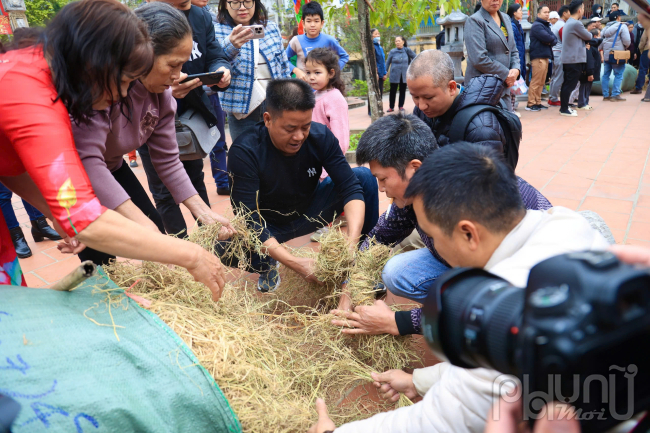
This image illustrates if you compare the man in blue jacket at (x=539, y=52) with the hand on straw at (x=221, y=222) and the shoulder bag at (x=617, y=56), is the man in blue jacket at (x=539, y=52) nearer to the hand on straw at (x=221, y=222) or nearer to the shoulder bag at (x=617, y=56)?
the shoulder bag at (x=617, y=56)

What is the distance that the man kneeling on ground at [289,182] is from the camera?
8.08 ft

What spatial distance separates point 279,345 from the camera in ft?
5.94

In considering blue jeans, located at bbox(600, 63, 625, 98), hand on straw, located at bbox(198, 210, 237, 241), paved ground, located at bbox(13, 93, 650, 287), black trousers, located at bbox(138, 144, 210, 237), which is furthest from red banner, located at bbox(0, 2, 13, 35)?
blue jeans, located at bbox(600, 63, 625, 98)

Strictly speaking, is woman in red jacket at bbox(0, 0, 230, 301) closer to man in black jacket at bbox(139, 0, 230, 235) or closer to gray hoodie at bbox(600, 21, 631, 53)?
man in black jacket at bbox(139, 0, 230, 235)

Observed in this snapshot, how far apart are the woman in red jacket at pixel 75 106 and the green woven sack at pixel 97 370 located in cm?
20

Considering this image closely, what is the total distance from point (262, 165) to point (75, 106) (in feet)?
4.50

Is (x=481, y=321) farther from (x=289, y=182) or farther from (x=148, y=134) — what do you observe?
(x=289, y=182)

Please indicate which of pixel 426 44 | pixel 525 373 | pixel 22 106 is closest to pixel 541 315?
pixel 525 373

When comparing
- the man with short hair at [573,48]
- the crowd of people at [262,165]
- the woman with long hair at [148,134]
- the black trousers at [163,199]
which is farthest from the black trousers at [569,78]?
the woman with long hair at [148,134]

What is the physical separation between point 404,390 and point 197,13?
9.07ft

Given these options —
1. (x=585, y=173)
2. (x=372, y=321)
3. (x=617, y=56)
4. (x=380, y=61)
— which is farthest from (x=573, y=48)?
(x=372, y=321)

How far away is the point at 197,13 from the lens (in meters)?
3.07

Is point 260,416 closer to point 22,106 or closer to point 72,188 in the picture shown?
point 72,188

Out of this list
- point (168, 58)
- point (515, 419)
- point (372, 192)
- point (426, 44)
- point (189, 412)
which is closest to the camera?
point (515, 419)
